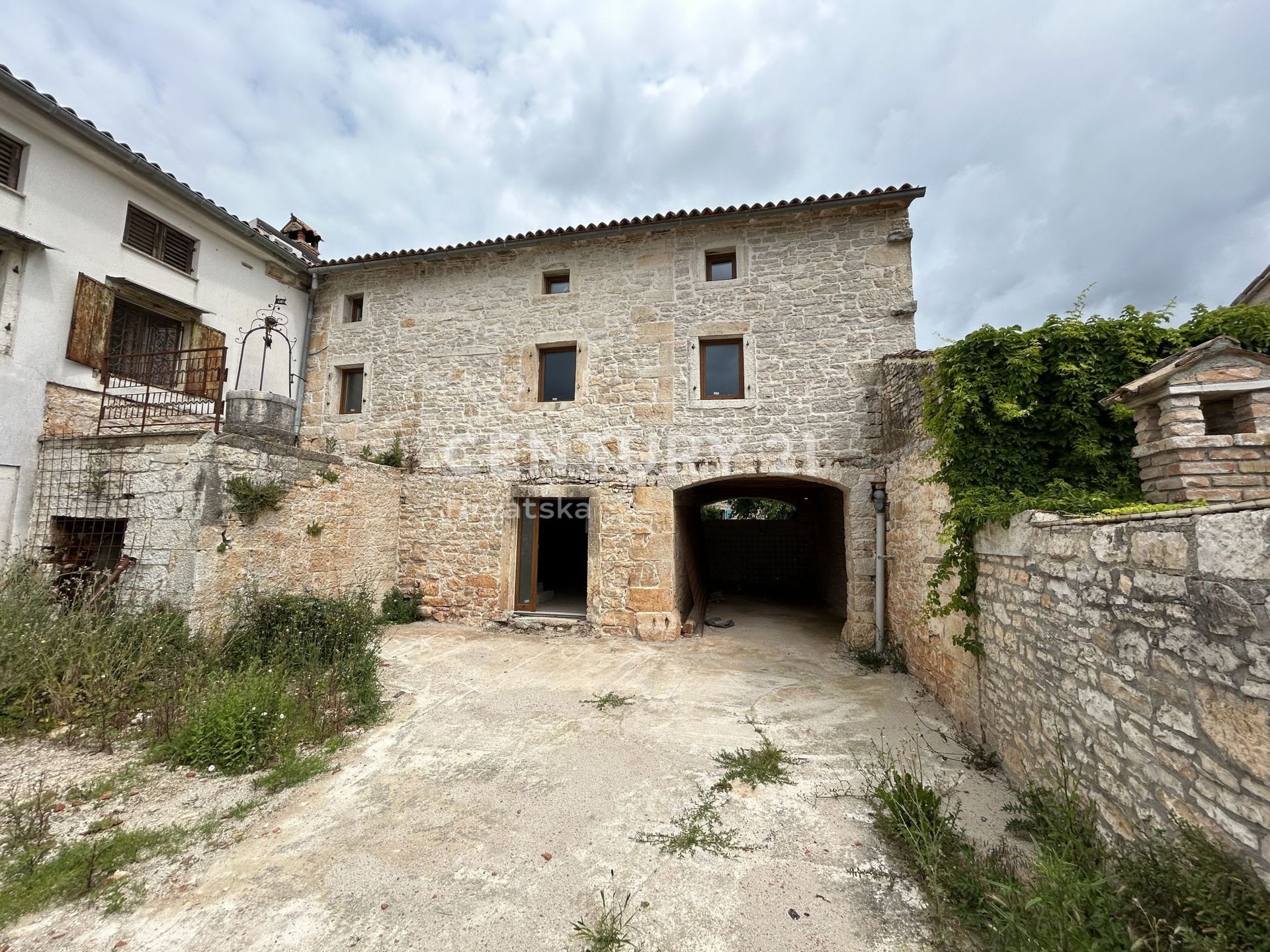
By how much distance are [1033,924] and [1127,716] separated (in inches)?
41.2

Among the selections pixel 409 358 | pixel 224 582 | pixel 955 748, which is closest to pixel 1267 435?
pixel 955 748

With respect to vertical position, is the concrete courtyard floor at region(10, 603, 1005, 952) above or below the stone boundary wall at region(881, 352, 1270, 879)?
below

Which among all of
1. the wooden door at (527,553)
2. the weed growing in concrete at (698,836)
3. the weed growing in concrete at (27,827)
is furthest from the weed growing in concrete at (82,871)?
the wooden door at (527,553)

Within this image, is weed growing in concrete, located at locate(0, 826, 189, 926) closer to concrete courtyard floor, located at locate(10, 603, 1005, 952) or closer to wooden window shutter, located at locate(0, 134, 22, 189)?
concrete courtyard floor, located at locate(10, 603, 1005, 952)

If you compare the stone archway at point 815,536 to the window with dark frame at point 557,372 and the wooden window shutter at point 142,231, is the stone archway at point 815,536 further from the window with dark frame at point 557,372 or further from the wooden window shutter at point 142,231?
the wooden window shutter at point 142,231

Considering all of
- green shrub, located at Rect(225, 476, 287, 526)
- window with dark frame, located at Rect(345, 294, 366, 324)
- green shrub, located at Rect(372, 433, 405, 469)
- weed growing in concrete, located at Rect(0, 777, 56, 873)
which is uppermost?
window with dark frame, located at Rect(345, 294, 366, 324)

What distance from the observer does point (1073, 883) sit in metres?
2.07

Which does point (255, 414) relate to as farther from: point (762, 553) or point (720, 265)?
point (762, 553)

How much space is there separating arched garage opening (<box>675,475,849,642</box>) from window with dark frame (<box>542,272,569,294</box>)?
419 centimetres

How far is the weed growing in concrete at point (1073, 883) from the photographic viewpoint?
1.73 m

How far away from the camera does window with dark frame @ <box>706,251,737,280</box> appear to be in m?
8.08

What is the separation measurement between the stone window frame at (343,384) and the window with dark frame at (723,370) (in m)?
6.06

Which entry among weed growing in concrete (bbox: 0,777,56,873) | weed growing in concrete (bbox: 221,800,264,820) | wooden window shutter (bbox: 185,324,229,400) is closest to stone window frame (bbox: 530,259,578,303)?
wooden window shutter (bbox: 185,324,229,400)

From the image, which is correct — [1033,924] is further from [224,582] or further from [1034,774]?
[224,582]
